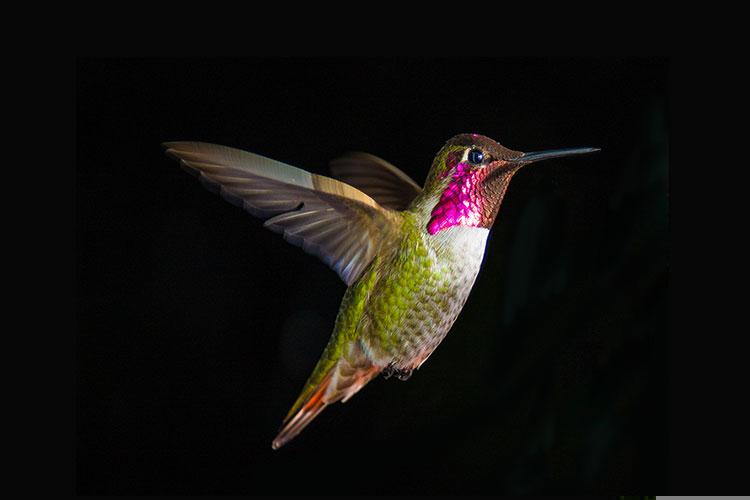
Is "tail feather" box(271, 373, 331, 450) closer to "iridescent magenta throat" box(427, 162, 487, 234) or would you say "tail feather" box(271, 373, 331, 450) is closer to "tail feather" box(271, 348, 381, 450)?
"tail feather" box(271, 348, 381, 450)

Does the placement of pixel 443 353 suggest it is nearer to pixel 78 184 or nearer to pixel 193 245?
pixel 193 245

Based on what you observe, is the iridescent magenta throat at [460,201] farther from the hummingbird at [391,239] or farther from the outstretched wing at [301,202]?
the outstretched wing at [301,202]

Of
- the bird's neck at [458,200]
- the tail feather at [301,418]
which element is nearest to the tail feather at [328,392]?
the tail feather at [301,418]

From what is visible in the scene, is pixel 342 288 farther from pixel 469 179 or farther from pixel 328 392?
pixel 469 179

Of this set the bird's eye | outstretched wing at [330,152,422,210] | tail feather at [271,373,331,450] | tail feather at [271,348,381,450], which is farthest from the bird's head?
tail feather at [271,373,331,450]

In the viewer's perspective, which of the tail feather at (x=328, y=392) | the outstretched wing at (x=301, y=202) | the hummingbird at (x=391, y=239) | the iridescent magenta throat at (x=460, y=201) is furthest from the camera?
the tail feather at (x=328, y=392)

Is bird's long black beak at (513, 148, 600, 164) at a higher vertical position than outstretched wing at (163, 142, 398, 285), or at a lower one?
higher

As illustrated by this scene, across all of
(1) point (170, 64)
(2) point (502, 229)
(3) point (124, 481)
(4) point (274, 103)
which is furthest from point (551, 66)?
(3) point (124, 481)
